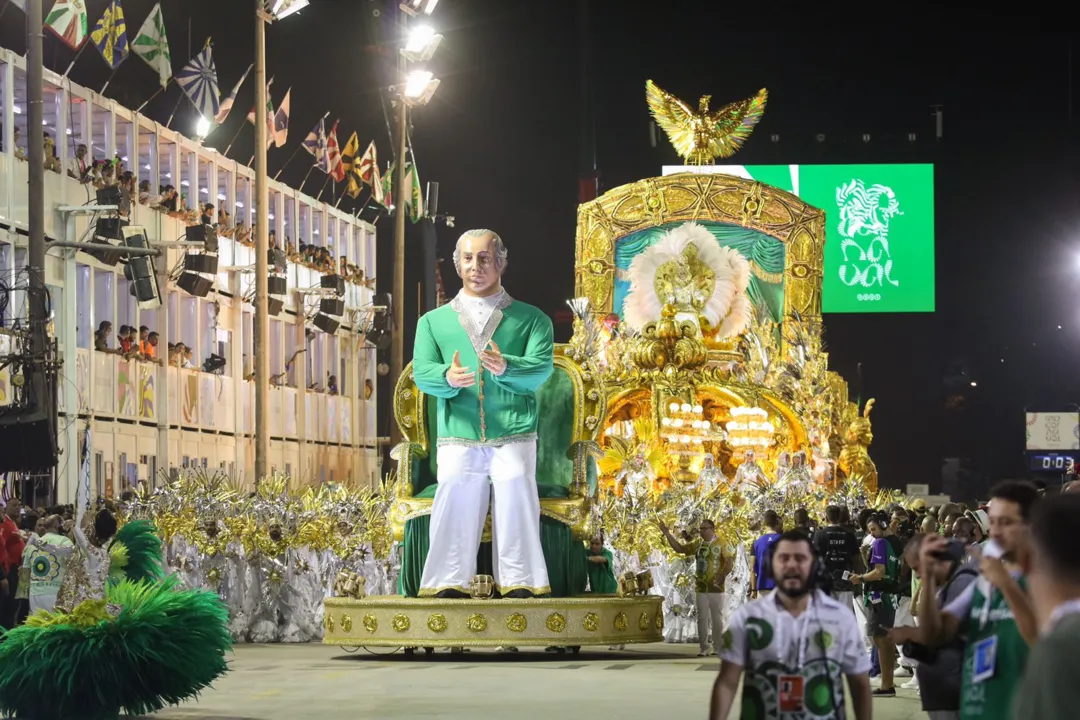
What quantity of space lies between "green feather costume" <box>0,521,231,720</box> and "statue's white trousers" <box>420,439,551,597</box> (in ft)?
14.4

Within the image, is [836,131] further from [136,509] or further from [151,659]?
[151,659]

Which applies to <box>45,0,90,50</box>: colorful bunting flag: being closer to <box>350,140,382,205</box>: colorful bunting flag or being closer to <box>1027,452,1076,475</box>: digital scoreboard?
<box>350,140,382,205</box>: colorful bunting flag

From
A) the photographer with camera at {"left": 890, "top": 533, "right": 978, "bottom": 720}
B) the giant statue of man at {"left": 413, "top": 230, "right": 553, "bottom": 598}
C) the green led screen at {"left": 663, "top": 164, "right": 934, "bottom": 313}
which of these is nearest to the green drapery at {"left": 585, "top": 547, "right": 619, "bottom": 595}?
the giant statue of man at {"left": 413, "top": 230, "right": 553, "bottom": 598}

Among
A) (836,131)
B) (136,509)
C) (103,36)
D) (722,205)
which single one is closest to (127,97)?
(103,36)

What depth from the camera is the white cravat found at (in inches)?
598

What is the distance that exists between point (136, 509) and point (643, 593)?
234 inches

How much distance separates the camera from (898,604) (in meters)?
14.0

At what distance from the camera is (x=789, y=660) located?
603 centimetres

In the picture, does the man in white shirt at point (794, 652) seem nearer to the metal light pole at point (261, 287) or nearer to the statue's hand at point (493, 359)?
the statue's hand at point (493, 359)

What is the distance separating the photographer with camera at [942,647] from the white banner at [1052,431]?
3005 centimetres

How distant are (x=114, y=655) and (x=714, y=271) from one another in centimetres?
2520

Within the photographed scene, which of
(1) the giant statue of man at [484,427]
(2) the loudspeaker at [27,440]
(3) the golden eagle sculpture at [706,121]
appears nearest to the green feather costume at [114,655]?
(1) the giant statue of man at [484,427]

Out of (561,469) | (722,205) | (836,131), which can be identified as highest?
(836,131)

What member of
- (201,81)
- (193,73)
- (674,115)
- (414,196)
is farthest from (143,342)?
(674,115)
